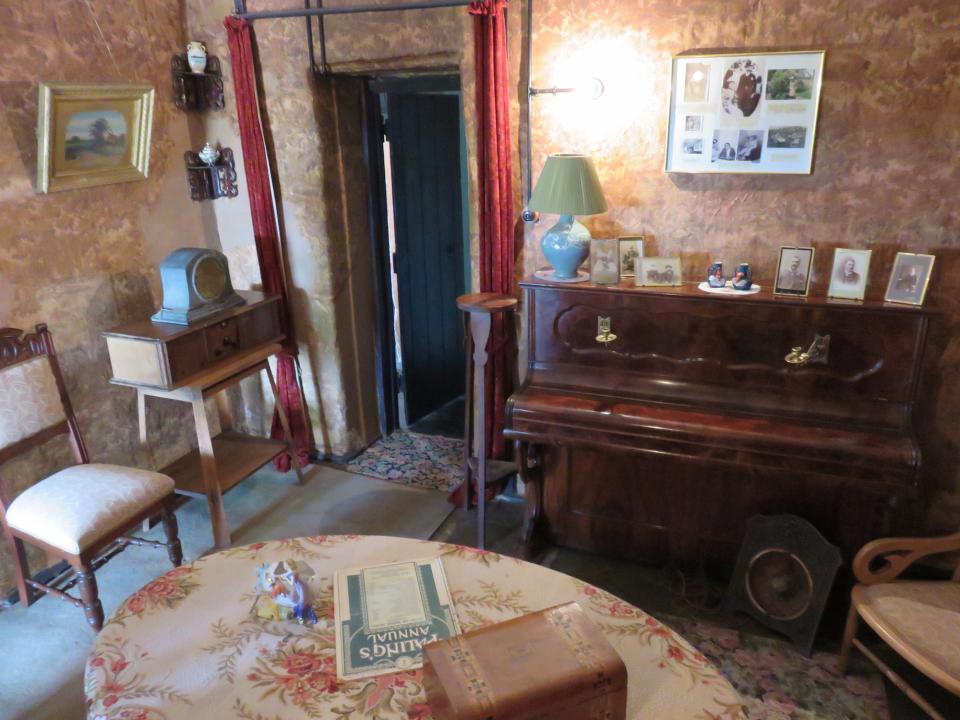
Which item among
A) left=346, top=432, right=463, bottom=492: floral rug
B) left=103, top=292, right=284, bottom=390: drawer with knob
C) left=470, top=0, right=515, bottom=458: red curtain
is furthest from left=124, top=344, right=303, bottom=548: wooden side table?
left=470, top=0, right=515, bottom=458: red curtain

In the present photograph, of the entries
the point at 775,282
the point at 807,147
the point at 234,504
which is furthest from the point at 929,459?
the point at 234,504

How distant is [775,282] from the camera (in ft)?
8.27

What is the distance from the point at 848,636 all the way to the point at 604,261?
1.53 meters

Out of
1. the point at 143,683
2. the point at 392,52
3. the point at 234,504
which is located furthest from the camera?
the point at 234,504

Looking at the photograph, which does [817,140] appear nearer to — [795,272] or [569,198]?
[795,272]

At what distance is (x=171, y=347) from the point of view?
2.83 metres

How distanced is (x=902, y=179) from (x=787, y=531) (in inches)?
50.7

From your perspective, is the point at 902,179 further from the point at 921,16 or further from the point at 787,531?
the point at 787,531

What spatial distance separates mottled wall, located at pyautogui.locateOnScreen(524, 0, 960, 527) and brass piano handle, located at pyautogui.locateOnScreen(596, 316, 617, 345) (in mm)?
391

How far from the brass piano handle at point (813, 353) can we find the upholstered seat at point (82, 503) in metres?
2.39

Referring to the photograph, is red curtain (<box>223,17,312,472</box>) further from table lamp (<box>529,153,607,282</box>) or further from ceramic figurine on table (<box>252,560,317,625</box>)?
ceramic figurine on table (<box>252,560,317,625</box>)

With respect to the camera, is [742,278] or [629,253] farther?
[629,253]

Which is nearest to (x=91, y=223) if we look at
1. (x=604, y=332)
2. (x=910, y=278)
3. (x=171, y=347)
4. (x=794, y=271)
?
(x=171, y=347)

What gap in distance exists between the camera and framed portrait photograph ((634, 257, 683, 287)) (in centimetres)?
260
